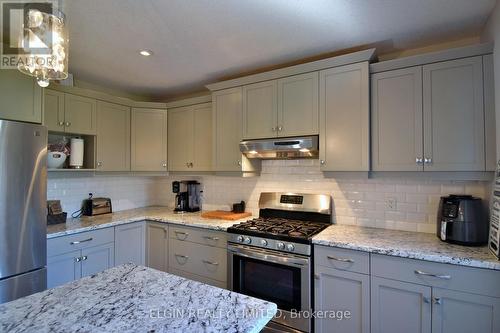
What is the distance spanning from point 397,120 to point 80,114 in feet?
10.1

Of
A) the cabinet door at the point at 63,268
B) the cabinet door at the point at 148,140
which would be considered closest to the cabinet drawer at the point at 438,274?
the cabinet door at the point at 63,268

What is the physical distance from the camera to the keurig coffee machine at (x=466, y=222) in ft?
5.90

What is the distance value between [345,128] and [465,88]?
841 millimetres

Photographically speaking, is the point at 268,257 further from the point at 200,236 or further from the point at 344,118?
the point at 344,118

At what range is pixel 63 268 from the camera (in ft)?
7.76

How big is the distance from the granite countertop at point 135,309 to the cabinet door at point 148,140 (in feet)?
7.46

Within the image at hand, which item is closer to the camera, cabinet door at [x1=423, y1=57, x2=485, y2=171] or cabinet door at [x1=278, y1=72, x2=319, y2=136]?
cabinet door at [x1=423, y1=57, x2=485, y2=171]

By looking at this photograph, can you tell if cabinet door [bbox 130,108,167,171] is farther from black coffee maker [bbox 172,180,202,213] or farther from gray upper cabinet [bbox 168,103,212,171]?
black coffee maker [bbox 172,180,202,213]

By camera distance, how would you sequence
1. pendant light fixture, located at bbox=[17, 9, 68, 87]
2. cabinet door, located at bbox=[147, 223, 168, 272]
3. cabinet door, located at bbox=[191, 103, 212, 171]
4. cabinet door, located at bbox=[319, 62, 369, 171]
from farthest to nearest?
cabinet door, located at bbox=[191, 103, 212, 171] < cabinet door, located at bbox=[147, 223, 168, 272] < cabinet door, located at bbox=[319, 62, 369, 171] < pendant light fixture, located at bbox=[17, 9, 68, 87]

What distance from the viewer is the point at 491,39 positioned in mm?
1783

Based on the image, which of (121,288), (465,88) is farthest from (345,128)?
(121,288)

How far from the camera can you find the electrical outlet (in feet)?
7.68

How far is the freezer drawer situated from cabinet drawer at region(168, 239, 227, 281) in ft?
3.67

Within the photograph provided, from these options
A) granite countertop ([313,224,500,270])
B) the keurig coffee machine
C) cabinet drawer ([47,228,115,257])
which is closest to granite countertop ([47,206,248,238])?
cabinet drawer ([47,228,115,257])
